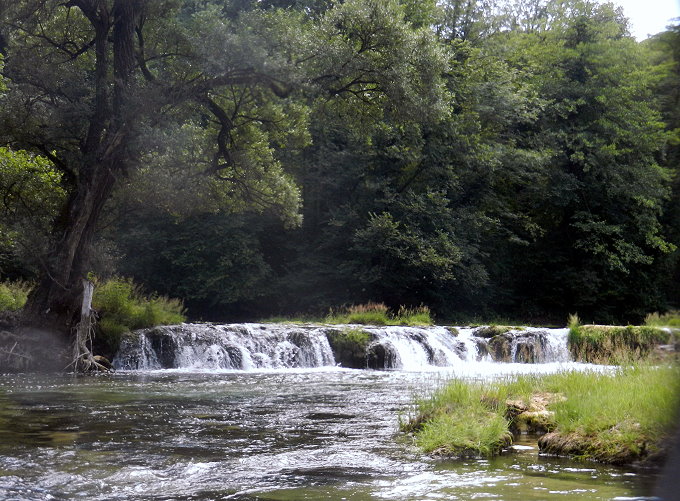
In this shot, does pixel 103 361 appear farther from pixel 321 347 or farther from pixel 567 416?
pixel 567 416

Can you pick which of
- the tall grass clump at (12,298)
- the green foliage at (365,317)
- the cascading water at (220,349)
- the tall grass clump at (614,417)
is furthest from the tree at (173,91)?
the tall grass clump at (614,417)

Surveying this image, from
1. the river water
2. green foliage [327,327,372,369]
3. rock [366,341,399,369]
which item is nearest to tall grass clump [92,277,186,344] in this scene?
green foliage [327,327,372,369]

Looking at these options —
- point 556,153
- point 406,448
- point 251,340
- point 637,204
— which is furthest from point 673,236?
point 406,448

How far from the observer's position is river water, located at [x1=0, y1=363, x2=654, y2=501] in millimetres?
5684

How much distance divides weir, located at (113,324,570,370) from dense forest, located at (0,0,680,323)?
256 centimetres

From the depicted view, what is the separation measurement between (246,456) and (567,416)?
3265mm

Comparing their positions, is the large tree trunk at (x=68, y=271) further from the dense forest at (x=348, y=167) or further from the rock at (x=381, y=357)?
the rock at (x=381, y=357)

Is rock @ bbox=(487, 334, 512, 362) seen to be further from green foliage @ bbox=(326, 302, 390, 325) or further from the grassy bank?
the grassy bank

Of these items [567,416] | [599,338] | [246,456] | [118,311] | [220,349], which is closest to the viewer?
[246,456]

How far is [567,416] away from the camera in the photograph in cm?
741

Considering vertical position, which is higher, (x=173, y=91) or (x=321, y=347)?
(x=173, y=91)

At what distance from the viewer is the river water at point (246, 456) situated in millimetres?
5684

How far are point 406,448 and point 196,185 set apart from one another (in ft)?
41.6

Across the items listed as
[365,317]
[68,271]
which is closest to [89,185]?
[68,271]
